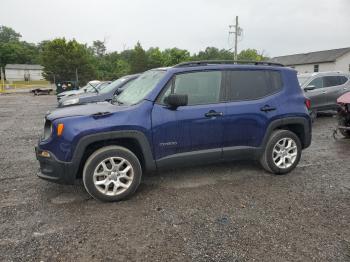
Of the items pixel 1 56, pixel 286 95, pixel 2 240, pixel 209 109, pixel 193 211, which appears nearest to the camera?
pixel 2 240

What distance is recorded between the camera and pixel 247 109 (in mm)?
4660

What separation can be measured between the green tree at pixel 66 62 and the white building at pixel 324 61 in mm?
33906

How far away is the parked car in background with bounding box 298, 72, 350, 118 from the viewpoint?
10656 millimetres

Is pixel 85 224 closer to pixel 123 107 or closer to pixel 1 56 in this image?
pixel 123 107

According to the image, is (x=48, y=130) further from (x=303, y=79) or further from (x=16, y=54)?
(x=16, y=54)

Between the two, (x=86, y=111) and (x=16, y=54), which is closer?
(x=86, y=111)

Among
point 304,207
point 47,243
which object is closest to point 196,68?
point 304,207

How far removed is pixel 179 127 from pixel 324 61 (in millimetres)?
51904

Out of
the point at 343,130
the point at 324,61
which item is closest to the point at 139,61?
the point at 324,61

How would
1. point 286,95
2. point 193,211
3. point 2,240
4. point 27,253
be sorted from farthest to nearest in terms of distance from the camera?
1. point 286,95
2. point 193,211
3. point 2,240
4. point 27,253

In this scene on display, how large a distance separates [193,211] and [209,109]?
1.51 meters

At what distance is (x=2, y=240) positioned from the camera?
3152 mm

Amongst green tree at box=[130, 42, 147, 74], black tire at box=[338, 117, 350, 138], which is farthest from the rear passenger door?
green tree at box=[130, 42, 147, 74]

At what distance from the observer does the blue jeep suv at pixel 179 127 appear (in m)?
3.92
